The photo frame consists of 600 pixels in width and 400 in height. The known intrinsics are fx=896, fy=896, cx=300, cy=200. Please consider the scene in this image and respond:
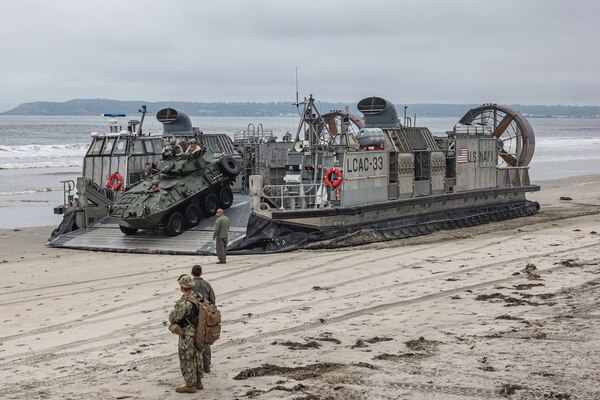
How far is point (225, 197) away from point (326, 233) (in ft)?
10.3

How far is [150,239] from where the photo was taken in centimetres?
1886

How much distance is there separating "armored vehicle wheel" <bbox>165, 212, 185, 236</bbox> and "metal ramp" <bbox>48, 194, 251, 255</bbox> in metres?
0.11

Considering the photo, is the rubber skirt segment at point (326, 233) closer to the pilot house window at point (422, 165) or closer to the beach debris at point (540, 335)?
the pilot house window at point (422, 165)

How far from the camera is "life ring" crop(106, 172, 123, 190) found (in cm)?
2112

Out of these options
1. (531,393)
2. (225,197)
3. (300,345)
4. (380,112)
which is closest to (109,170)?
(225,197)

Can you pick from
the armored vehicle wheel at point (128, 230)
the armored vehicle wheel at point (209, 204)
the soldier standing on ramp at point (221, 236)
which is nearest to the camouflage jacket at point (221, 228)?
the soldier standing on ramp at point (221, 236)

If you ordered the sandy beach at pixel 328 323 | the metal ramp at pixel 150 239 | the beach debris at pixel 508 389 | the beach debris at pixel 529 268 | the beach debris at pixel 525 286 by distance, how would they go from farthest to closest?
1. the metal ramp at pixel 150 239
2. the beach debris at pixel 529 268
3. the beach debris at pixel 525 286
4. the sandy beach at pixel 328 323
5. the beach debris at pixel 508 389

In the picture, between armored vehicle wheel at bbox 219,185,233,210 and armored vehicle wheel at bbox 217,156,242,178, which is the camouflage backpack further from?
armored vehicle wheel at bbox 219,185,233,210

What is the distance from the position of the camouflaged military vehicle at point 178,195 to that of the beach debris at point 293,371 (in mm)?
9651

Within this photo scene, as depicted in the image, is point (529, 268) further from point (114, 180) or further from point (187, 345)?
point (114, 180)

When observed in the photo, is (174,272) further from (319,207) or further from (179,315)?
(179,315)

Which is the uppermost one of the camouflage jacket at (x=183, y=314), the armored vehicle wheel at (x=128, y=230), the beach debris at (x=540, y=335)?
the camouflage jacket at (x=183, y=314)

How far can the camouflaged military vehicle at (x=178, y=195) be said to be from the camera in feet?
60.2

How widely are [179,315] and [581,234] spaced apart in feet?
44.4
